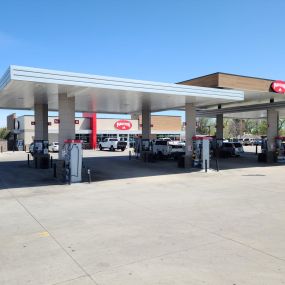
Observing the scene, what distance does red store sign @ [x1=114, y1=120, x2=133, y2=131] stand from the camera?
202 feet

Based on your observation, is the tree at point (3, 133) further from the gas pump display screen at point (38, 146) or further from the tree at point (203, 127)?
the tree at point (203, 127)

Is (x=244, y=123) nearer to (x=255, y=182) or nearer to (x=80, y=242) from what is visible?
(x=255, y=182)

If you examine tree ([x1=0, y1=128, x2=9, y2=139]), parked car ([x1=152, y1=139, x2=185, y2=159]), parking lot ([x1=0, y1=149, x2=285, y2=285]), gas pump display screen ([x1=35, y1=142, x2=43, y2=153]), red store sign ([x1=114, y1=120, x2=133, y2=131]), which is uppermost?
red store sign ([x1=114, y1=120, x2=133, y2=131])

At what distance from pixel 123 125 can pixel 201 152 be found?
3962 centimetres

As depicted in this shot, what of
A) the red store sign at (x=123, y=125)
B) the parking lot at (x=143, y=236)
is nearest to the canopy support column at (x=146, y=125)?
the parking lot at (x=143, y=236)

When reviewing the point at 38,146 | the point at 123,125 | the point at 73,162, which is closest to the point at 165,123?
the point at 123,125

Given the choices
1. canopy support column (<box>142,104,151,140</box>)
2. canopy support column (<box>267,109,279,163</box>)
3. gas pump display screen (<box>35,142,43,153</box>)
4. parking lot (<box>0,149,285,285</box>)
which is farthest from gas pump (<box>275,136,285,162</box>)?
gas pump display screen (<box>35,142,43,153</box>)

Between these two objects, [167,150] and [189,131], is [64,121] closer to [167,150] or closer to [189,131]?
[189,131]

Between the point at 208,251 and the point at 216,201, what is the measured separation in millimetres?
5518

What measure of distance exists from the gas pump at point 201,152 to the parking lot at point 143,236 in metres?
7.93

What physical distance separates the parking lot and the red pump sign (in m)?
11.3

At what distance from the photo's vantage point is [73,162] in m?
17.3

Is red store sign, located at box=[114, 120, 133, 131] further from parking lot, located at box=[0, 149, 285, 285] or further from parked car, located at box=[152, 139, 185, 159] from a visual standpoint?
parking lot, located at box=[0, 149, 285, 285]

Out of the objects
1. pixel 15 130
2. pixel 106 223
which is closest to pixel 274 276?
pixel 106 223
